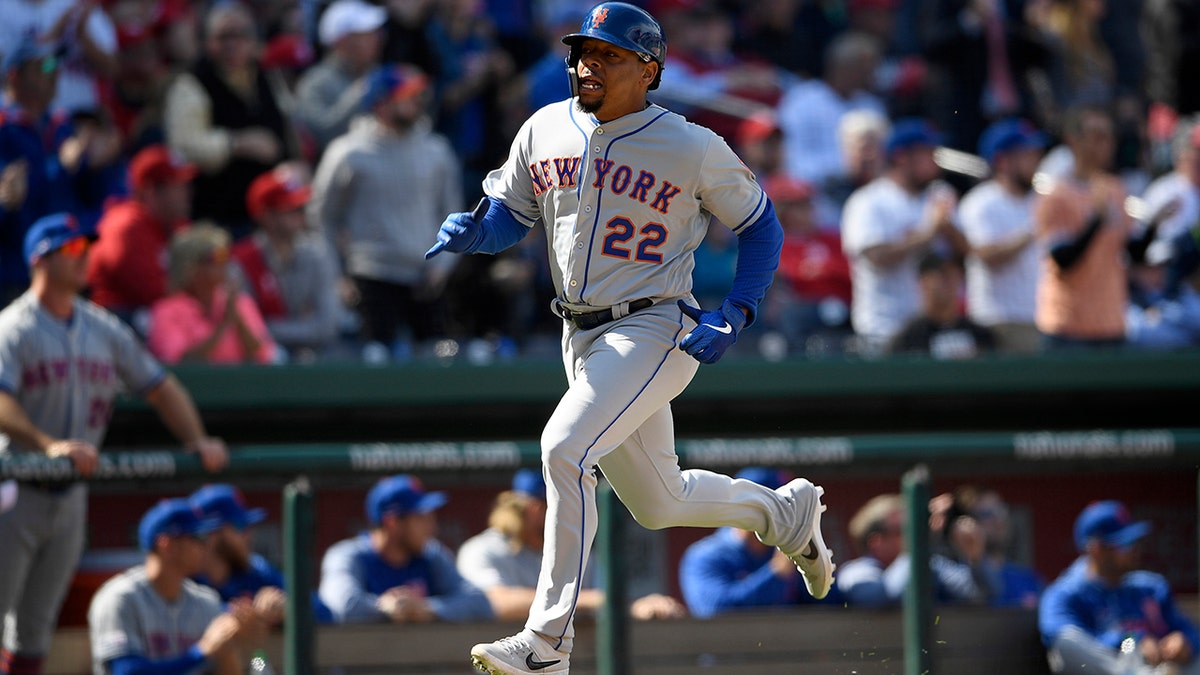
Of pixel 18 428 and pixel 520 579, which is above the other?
pixel 18 428

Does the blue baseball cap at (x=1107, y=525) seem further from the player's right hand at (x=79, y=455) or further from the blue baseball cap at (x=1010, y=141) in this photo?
the player's right hand at (x=79, y=455)

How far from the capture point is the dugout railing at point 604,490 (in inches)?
213

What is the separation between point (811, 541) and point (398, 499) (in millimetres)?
1607

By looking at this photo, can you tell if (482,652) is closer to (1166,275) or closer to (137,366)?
(137,366)

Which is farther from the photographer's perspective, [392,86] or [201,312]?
[392,86]

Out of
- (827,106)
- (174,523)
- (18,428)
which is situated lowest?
(174,523)

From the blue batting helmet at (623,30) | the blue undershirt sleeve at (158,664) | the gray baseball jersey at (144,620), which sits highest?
the blue batting helmet at (623,30)

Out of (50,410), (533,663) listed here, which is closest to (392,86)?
(50,410)

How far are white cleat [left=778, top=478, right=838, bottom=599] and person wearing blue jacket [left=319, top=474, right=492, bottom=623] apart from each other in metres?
1.29

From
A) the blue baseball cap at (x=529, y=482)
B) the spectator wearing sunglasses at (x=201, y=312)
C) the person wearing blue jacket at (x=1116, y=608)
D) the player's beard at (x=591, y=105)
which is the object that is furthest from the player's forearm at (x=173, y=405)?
the person wearing blue jacket at (x=1116, y=608)

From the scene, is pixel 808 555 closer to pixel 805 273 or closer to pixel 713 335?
pixel 713 335

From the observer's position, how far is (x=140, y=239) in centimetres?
712

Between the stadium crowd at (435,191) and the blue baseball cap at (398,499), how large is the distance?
162 centimetres

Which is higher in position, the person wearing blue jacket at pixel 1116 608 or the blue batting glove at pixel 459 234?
the blue batting glove at pixel 459 234
